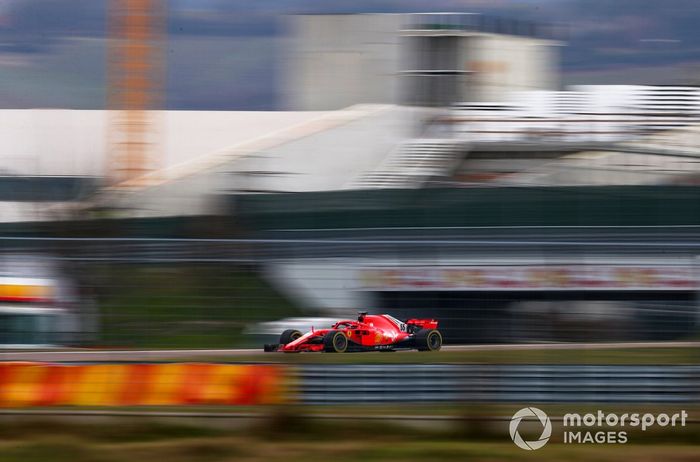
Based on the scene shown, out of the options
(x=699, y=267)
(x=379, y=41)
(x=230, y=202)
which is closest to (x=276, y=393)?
(x=699, y=267)

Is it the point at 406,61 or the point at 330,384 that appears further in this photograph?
the point at 406,61

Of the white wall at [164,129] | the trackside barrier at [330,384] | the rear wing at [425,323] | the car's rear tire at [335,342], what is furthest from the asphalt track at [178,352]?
the white wall at [164,129]

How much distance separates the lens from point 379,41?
31516 millimetres

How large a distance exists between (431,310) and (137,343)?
66.7 inches

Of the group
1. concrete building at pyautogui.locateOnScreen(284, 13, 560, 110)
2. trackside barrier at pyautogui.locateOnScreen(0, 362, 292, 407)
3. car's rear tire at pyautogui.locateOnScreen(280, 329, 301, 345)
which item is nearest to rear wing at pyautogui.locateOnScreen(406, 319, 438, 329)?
car's rear tire at pyautogui.locateOnScreen(280, 329, 301, 345)

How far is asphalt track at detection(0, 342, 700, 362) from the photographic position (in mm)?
5426

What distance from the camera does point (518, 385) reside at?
17.5 feet

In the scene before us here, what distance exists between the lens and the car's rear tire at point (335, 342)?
18.1 ft

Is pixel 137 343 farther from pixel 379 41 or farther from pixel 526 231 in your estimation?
pixel 379 41

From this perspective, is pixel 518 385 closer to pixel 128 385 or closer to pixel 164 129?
pixel 128 385

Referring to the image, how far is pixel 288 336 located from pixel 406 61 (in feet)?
83.5

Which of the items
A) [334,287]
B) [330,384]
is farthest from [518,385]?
[334,287]

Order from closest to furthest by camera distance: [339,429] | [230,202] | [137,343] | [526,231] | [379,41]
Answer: [339,429] → [137,343] → [526,231] → [230,202] → [379,41]

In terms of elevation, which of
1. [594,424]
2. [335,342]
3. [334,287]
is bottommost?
[594,424]
